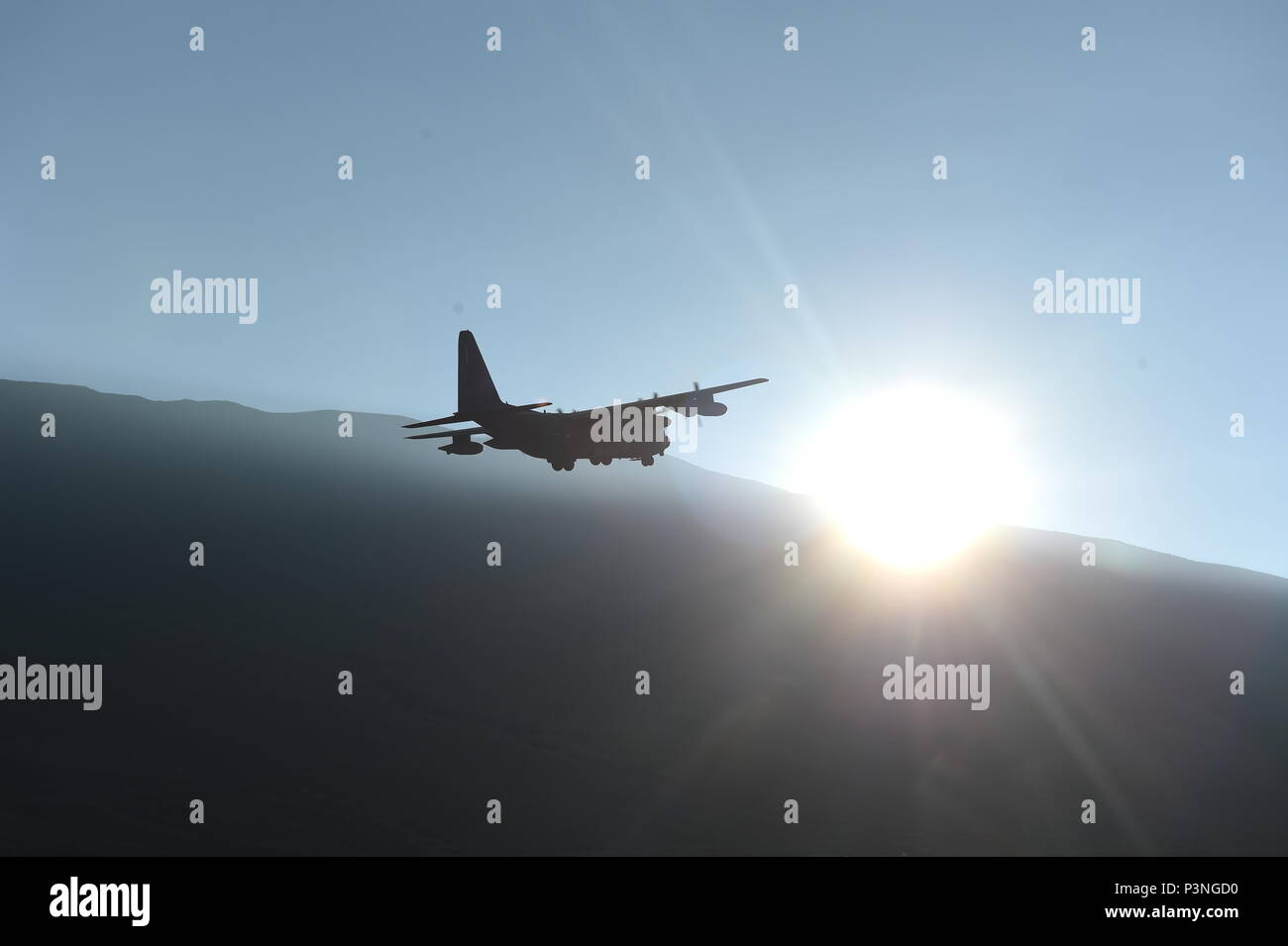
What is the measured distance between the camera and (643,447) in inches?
1729

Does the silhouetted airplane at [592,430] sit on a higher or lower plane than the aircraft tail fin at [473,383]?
lower

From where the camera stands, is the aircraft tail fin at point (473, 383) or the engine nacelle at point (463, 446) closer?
the engine nacelle at point (463, 446)

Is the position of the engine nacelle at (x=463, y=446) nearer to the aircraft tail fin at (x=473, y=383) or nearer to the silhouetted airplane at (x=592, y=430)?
the silhouetted airplane at (x=592, y=430)

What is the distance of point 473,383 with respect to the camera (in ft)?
163

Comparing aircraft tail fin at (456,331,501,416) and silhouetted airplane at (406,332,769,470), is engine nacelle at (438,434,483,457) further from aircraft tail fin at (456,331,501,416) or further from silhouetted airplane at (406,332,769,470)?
aircraft tail fin at (456,331,501,416)

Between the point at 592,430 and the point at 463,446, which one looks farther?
the point at 592,430

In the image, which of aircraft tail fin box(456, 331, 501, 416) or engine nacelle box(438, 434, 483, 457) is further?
aircraft tail fin box(456, 331, 501, 416)

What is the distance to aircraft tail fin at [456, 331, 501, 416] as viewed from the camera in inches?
1948

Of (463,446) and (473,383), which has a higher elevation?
(473,383)

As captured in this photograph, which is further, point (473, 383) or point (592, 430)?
point (473, 383)

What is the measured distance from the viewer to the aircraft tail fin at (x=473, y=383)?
49.5 metres
